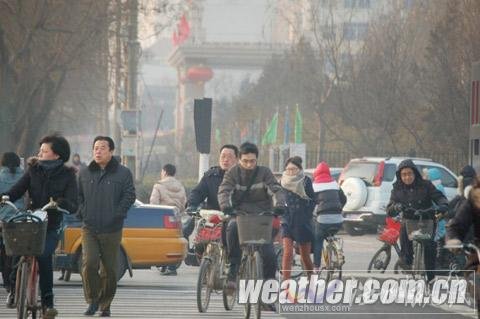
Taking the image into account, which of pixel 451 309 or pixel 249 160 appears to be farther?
pixel 451 309

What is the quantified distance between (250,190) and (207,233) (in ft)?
4.11

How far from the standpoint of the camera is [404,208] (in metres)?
19.4

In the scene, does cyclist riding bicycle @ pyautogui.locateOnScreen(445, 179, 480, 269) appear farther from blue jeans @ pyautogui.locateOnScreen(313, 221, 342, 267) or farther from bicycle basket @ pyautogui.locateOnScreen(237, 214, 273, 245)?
blue jeans @ pyautogui.locateOnScreen(313, 221, 342, 267)

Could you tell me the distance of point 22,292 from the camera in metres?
13.5

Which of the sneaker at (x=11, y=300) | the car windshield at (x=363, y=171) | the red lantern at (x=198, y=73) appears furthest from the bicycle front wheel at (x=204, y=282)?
the red lantern at (x=198, y=73)

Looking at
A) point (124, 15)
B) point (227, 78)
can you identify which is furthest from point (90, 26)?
point (227, 78)

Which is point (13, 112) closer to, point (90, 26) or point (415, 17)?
point (90, 26)

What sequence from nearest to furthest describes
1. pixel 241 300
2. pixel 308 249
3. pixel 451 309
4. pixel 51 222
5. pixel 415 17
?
1. pixel 51 222
2. pixel 241 300
3. pixel 451 309
4. pixel 308 249
5. pixel 415 17

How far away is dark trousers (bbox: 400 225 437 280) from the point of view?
1936 cm

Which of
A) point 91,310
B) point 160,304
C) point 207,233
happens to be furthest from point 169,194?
point 91,310

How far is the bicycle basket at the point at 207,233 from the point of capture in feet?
53.6

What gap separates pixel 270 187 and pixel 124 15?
28.2 meters

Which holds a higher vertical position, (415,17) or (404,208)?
(415,17)

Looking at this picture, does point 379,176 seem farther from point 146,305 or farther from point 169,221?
point 146,305
